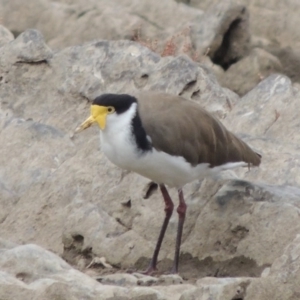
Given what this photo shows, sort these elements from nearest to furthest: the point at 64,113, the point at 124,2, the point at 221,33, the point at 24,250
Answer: the point at 24,250, the point at 64,113, the point at 221,33, the point at 124,2

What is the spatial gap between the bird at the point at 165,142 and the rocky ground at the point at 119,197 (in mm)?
232

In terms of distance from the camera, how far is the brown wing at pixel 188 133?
29.5 feet

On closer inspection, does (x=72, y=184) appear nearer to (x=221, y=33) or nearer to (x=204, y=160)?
(x=204, y=160)

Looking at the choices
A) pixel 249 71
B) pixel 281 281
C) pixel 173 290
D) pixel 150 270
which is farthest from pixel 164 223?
pixel 249 71

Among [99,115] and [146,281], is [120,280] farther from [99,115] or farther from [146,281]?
[99,115]

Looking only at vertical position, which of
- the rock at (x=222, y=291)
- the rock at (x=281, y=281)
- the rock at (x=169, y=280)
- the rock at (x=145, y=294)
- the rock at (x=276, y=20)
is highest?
the rock at (x=281, y=281)

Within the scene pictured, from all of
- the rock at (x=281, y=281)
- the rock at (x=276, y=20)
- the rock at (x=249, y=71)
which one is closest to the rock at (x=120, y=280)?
the rock at (x=281, y=281)

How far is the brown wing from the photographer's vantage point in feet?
29.5

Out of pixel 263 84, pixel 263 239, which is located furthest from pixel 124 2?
pixel 263 239

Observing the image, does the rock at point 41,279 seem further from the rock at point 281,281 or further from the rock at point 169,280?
the rock at point 281,281

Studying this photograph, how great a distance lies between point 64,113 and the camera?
11.1m

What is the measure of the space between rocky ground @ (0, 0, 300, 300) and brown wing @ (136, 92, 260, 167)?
0.27 m

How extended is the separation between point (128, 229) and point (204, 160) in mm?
910

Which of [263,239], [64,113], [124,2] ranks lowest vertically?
[124,2]
